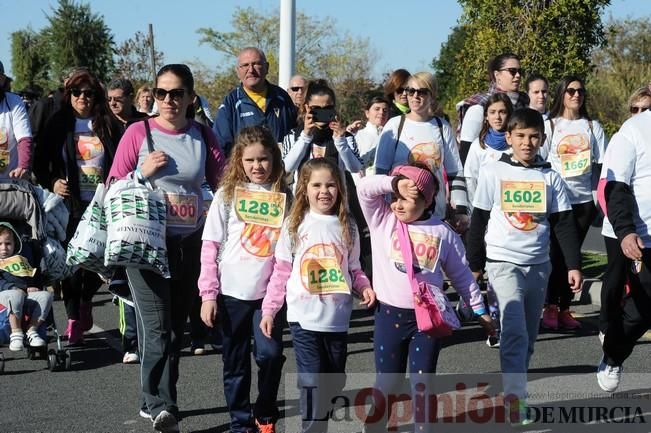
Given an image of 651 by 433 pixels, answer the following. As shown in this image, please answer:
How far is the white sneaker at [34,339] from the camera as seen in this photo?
7613 millimetres

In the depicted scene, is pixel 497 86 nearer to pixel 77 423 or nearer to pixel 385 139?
pixel 385 139

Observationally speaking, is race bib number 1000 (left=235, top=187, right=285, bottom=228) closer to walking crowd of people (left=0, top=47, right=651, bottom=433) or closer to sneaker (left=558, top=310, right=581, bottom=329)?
walking crowd of people (left=0, top=47, right=651, bottom=433)

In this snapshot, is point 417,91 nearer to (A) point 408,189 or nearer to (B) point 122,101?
(A) point 408,189

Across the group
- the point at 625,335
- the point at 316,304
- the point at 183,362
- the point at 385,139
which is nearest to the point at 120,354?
the point at 183,362

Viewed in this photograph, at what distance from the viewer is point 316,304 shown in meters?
5.28

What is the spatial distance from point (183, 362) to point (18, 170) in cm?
197

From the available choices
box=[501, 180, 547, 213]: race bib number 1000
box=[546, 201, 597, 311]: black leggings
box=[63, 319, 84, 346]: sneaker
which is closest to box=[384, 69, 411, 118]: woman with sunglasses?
box=[546, 201, 597, 311]: black leggings

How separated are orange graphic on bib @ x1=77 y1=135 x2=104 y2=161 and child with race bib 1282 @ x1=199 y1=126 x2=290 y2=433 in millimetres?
2851

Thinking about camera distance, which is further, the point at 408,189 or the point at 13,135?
the point at 13,135

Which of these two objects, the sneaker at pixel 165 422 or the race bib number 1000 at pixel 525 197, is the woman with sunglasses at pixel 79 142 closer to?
the sneaker at pixel 165 422

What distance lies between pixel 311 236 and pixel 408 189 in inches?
22.1

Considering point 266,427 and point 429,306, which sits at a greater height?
point 429,306

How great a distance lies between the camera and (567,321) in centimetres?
926

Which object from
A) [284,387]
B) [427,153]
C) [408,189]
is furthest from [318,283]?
[427,153]
